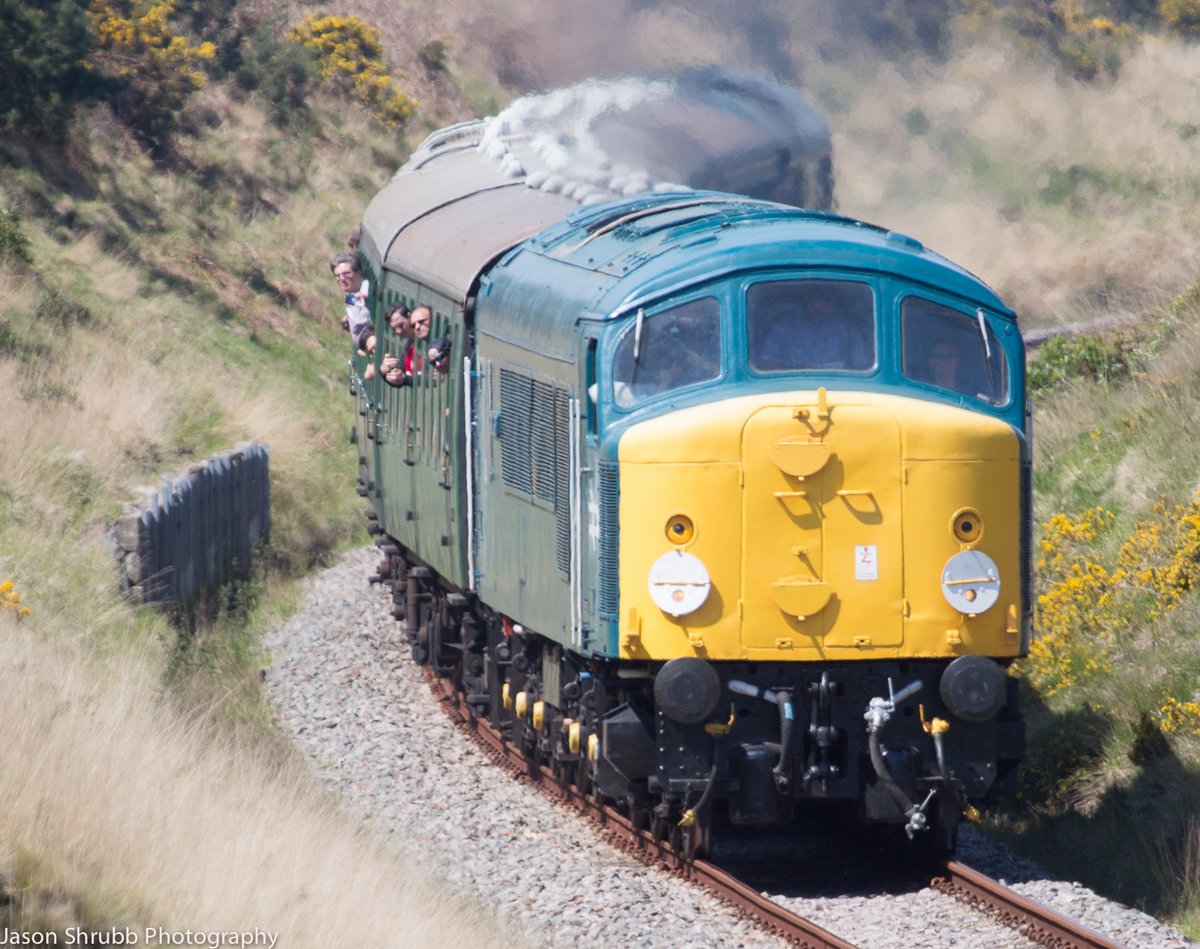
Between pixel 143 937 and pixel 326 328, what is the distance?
77.5 feet

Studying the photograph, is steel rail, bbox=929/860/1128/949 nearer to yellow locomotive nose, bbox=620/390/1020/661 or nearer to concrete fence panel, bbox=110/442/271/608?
yellow locomotive nose, bbox=620/390/1020/661

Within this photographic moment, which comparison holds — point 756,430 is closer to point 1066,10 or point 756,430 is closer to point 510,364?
point 510,364

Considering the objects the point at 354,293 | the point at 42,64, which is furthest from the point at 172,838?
the point at 42,64

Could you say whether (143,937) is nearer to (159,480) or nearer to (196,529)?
(196,529)

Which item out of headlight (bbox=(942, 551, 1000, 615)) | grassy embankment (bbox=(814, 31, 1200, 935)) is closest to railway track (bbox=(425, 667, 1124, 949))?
grassy embankment (bbox=(814, 31, 1200, 935))

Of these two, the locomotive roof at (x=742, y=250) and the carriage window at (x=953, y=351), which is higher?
the locomotive roof at (x=742, y=250)

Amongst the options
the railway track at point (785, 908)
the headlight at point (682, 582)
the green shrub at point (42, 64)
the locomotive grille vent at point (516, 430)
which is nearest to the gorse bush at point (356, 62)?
the green shrub at point (42, 64)

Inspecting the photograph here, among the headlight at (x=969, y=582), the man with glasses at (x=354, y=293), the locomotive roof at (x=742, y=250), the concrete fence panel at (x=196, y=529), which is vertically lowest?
the concrete fence panel at (x=196, y=529)

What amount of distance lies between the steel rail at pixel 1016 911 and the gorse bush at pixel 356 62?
95.7 ft

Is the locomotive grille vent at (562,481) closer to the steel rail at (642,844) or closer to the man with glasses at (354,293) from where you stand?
the steel rail at (642,844)

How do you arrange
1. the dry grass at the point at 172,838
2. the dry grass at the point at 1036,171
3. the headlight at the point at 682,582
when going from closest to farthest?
1. the dry grass at the point at 172,838
2. the headlight at the point at 682,582
3. the dry grass at the point at 1036,171

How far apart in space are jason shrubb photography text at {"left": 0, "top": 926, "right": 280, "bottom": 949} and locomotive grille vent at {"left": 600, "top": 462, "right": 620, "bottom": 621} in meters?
2.89

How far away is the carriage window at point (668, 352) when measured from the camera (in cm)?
967

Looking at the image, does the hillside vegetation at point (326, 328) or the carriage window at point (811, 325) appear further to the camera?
the carriage window at point (811, 325)
